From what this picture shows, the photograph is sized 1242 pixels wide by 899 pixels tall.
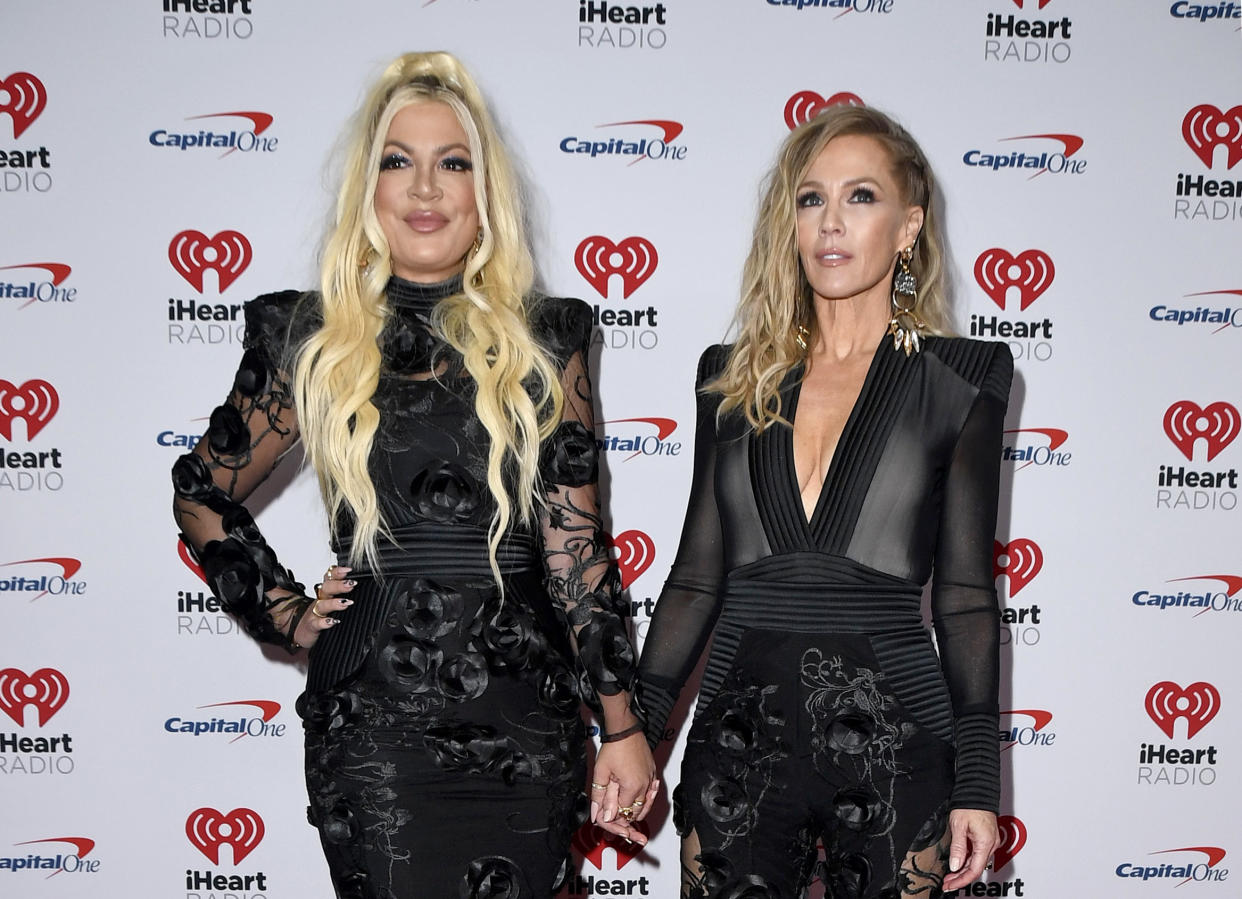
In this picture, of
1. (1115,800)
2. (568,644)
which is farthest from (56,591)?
(1115,800)

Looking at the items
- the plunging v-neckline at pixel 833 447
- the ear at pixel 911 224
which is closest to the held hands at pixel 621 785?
the plunging v-neckline at pixel 833 447

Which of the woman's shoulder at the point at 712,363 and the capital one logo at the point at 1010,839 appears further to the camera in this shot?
the capital one logo at the point at 1010,839

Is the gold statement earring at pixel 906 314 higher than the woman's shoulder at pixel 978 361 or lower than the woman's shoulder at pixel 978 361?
higher

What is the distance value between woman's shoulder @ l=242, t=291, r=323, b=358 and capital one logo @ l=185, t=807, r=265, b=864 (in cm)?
180

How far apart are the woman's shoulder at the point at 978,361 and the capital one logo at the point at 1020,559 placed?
53.0 inches

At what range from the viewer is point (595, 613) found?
7.05 ft

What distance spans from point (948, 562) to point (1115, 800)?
186cm

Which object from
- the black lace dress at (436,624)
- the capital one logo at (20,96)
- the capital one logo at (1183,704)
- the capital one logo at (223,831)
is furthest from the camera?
the capital one logo at (1183,704)

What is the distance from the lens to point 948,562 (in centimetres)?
218

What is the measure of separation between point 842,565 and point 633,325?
141 cm

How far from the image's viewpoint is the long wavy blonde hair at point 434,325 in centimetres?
210

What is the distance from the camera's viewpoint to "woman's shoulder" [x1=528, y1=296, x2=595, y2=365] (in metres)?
2.25

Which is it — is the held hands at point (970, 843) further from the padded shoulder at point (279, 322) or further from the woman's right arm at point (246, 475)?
the padded shoulder at point (279, 322)

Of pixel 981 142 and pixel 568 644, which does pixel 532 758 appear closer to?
pixel 568 644
